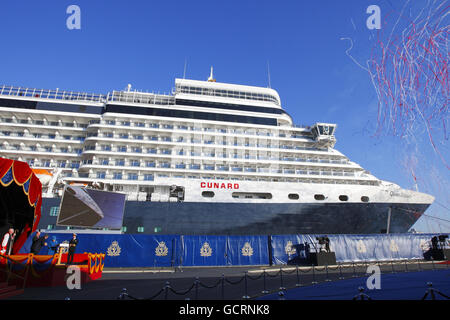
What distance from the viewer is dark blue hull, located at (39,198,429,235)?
18.5 m

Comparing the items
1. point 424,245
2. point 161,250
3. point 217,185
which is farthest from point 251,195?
point 424,245

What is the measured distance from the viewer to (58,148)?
24922 mm

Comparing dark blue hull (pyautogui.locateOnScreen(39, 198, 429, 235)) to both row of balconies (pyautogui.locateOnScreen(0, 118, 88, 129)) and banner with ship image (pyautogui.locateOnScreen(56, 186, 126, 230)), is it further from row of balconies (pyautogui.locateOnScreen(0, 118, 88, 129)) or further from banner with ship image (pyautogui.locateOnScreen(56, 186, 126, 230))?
row of balconies (pyautogui.locateOnScreen(0, 118, 88, 129))

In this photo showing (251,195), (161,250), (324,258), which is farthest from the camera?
(251,195)

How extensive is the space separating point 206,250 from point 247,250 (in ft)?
8.02

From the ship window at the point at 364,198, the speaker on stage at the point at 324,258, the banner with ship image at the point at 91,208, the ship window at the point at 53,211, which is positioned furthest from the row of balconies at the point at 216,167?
the speaker on stage at the point at 324,258

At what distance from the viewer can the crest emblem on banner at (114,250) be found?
43.0 ft

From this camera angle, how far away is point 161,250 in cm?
1340

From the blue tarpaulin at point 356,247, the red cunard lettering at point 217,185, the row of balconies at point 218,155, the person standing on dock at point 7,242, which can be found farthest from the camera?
the row of balconies at point 218,155

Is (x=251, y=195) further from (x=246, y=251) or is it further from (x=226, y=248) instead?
(x=226, y=248)

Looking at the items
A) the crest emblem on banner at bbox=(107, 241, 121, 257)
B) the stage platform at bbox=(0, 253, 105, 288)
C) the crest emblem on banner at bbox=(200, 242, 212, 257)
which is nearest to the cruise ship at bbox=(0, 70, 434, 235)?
the crest emblem on banner at bbox=(200, 242, 212, 257)

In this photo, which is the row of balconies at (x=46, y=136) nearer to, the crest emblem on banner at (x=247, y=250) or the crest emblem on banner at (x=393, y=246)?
the crest emblem on banner at (x=247, y=250)

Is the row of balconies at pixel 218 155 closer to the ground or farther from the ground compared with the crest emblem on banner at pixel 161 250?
farther from the ground
